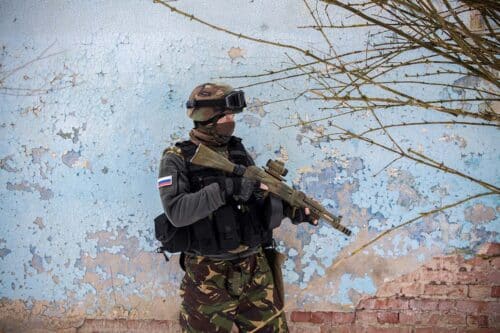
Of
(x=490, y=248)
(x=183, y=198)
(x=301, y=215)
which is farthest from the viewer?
(x=490, y=248)

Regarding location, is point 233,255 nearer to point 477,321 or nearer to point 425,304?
point 425,304

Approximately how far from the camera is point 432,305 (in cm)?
345

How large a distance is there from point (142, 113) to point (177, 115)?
21 centimetres

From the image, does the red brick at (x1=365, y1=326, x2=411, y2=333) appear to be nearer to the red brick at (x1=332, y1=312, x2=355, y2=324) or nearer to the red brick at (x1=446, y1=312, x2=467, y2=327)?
the red brick at (x1=332, y1=312, x2=355, y2=324)

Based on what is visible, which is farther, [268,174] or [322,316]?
[322,316]

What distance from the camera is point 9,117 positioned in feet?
11.4

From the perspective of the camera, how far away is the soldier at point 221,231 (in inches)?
103

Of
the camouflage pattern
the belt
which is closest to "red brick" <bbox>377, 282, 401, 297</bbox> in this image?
the belt

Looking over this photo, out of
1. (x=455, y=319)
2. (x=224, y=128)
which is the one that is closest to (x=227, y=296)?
(x=224, y=128)

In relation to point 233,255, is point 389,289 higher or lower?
lower

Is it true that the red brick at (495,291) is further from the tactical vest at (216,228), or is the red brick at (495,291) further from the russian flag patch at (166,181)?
the russian flag patch at (166,181)

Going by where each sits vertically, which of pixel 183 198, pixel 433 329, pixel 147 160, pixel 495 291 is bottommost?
pixel 433 329

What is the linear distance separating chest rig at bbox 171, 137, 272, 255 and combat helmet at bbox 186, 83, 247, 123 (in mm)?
146

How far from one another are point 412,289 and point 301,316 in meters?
0.67
